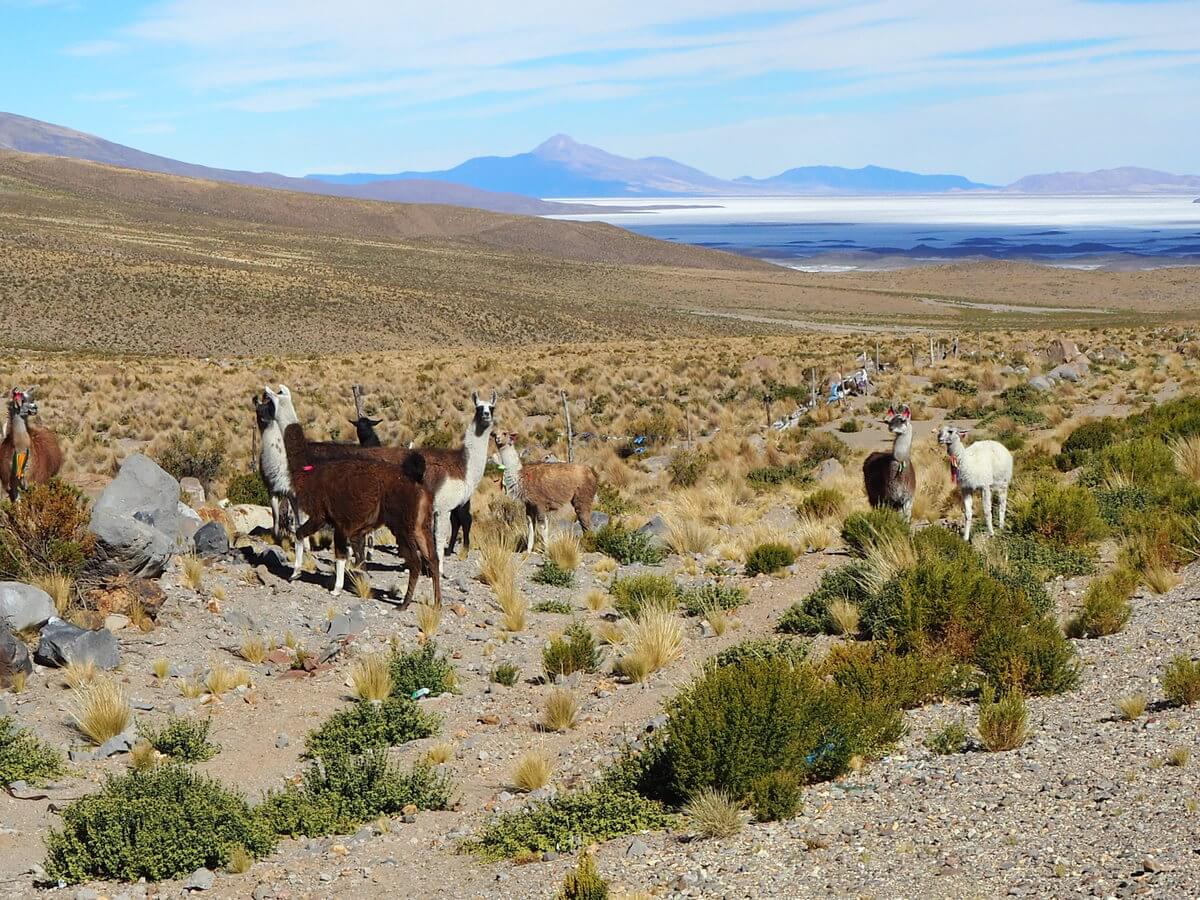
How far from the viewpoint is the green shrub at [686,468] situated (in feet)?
71.4

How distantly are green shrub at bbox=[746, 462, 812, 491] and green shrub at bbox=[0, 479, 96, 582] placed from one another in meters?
12.2

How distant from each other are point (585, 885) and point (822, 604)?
20.0 feet

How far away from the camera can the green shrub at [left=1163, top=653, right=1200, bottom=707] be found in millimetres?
7957

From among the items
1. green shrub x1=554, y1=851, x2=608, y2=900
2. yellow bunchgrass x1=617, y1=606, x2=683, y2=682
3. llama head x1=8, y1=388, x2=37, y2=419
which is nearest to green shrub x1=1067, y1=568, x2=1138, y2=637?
yellow bunchgrass x1=617, y1=606, x2=683, y2=682

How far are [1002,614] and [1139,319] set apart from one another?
80.8 m

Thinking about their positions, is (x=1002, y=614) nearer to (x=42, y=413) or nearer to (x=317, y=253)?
(x=42, y=413)

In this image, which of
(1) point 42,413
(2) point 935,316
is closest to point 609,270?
(2) point 935,316

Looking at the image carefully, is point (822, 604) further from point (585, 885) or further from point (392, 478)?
point (585, 885)

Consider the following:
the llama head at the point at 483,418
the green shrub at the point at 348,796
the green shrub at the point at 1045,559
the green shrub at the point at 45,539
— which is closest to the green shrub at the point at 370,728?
the green shrub at the point at 348,796

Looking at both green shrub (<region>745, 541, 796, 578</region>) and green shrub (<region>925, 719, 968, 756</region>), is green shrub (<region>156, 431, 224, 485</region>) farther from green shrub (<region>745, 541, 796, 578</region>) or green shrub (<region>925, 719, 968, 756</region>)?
green shrub (<region>925, 719, 968, 756</region>)

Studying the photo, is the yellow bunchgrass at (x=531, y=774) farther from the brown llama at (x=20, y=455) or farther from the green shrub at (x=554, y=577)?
the brown llama at (x=20, y=455)

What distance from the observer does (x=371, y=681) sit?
31.8ft

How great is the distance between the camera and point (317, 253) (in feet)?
376

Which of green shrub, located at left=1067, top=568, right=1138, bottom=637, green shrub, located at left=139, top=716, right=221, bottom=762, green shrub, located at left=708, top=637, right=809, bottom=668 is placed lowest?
green shrub, located at left=139, top=716, right=221, bottom=762
